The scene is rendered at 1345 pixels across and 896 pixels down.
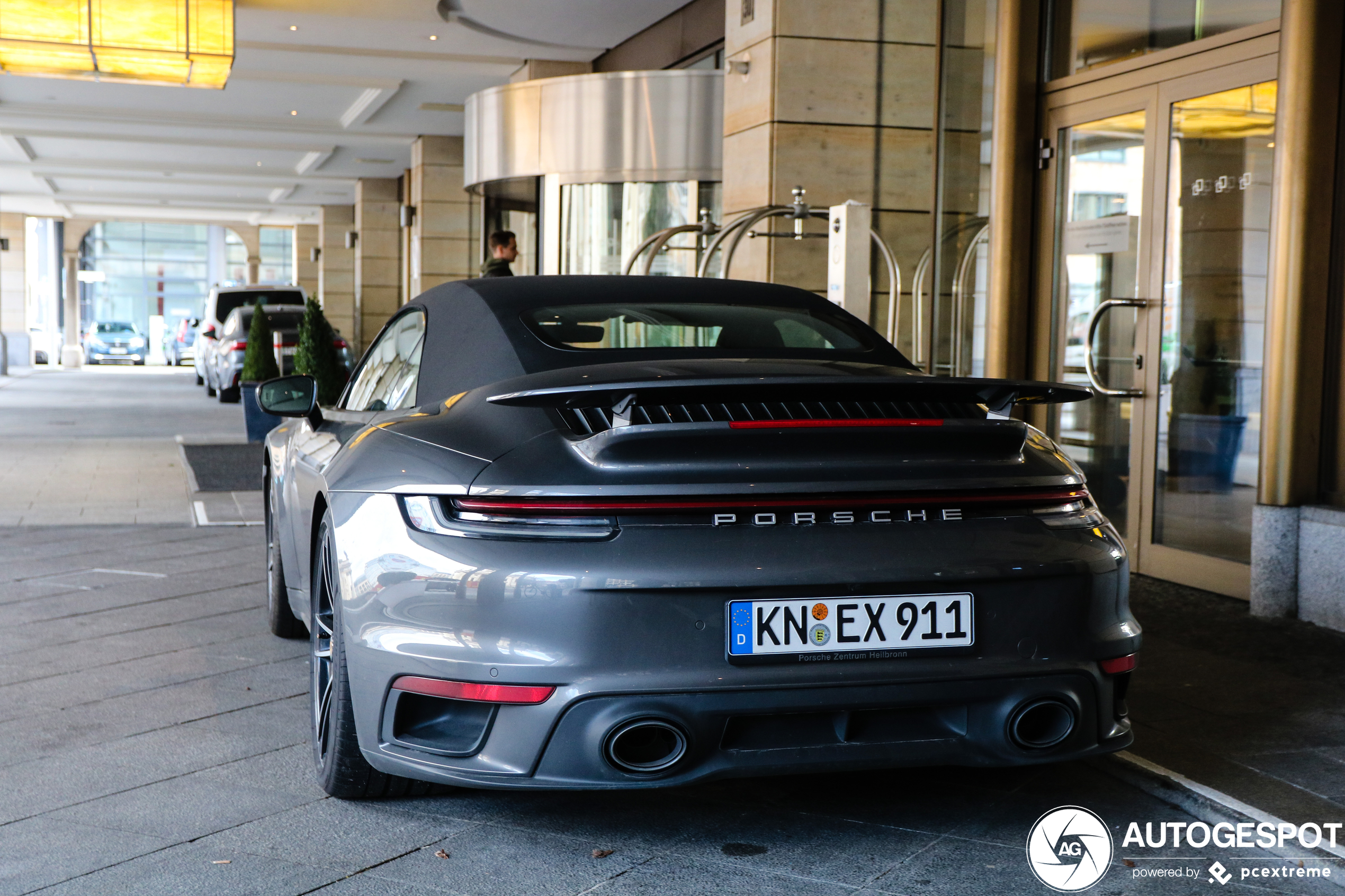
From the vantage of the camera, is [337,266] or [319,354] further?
[337,266]

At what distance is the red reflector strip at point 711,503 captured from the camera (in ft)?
7.86

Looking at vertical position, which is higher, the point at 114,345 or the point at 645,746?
the point at 645,746

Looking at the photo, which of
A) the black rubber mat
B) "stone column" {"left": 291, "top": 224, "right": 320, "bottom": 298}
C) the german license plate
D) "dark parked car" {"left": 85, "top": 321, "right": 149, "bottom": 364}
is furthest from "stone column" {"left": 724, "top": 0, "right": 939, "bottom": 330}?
"dark parked car" {"left": 85, "top": 321, "right": 149, "bottom": 364}

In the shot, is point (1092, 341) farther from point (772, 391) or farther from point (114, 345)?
point (114, 345)

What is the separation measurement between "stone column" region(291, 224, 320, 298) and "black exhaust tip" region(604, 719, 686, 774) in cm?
4065

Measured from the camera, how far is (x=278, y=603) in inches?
182

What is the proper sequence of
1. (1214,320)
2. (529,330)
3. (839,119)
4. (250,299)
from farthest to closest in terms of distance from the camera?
(250,299), (839,119), (1214,320), (529,330)

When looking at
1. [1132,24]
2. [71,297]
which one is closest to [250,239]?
[71,297]

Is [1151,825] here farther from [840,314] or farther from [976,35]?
[976,35]

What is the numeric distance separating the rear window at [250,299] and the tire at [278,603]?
58.6ft

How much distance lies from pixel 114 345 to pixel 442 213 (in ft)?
77.8

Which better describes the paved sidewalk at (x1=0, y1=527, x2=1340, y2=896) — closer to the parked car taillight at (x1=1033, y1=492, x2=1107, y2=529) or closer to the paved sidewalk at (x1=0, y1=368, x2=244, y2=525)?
the parked car taillight at (x1=1033, y1=492, x2=1107, y2=529)

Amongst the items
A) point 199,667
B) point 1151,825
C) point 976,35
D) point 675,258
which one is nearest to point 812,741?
point 1151,825

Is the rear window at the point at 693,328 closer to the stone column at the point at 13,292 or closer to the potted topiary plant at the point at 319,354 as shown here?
the potted topiary plant at the point at 319,354
